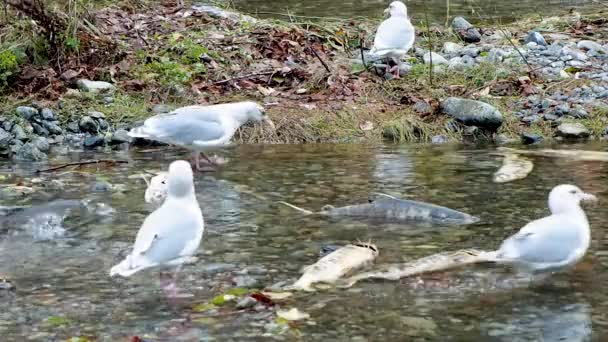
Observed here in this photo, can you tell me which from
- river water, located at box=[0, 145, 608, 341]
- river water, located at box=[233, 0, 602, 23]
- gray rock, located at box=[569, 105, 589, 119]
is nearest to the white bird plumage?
river water, located at box=[0, 145, 608, 341]

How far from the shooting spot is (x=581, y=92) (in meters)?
10.6

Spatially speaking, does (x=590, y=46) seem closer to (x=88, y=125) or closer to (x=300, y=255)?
(x=88, y=125)

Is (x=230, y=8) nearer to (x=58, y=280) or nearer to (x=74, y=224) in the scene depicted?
(x=74, y=224)

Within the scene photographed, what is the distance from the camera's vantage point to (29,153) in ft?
29.4

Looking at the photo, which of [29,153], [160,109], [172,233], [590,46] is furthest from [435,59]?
[172,233]

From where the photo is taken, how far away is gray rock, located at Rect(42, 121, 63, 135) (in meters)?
9.71

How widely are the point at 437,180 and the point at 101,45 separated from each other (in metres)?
4.41

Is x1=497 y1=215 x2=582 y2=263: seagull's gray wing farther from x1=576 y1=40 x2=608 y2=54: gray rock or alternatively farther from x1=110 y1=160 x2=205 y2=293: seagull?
x1=576 y1=40 x2=608 y2=54: gray rock

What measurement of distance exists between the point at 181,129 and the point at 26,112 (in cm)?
230

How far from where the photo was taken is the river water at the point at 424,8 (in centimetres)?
1446

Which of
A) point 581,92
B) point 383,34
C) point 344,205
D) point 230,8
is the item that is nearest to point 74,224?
point 344,205

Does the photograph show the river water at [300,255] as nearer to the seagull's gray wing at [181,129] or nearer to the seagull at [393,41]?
the seagull's gray wing at [181,129]

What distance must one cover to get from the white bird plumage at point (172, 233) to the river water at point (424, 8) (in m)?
8.30

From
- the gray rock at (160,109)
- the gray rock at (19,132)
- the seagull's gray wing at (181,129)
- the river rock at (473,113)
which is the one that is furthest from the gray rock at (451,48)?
the gray rock at (19,132)
